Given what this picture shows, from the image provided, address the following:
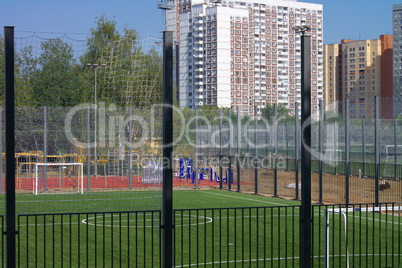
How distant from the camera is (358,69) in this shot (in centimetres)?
12025

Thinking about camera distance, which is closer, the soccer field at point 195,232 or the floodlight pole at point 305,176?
the floodlight pole at point 305,176

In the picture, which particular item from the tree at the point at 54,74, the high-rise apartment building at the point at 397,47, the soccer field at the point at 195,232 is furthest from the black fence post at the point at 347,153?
the high-rise apartment building at the point at 397,47

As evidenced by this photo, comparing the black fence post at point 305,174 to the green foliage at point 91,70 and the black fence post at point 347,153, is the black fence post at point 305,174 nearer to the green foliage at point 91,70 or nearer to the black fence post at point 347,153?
the green foliage at point 91,70

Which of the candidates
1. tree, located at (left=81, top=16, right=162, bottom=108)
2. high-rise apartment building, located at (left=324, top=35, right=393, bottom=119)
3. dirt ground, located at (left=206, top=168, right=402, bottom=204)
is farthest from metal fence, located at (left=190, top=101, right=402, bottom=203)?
high-rise apartment building, located at (left=324, top=35, right=393, bottom=119)

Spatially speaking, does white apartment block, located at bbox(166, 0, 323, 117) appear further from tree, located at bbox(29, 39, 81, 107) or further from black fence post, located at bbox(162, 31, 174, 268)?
black fence post, located at bbox(162, 31, 174, 268)

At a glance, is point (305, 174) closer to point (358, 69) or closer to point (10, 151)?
point (10, 151)

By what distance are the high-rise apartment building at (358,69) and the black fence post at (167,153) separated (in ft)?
344

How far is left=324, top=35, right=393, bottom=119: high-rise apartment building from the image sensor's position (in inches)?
4520

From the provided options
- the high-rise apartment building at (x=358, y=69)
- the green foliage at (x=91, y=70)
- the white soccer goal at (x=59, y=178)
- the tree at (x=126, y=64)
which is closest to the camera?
the green foliage at (x=91, y=70)

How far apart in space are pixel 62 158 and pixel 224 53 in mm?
76057

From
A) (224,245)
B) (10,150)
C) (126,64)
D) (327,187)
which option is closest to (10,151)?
(10,150)

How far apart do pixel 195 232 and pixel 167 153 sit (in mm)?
7771

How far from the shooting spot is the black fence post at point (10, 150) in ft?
22.2

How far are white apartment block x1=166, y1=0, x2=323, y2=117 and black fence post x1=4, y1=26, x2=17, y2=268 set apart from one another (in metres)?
81.6
